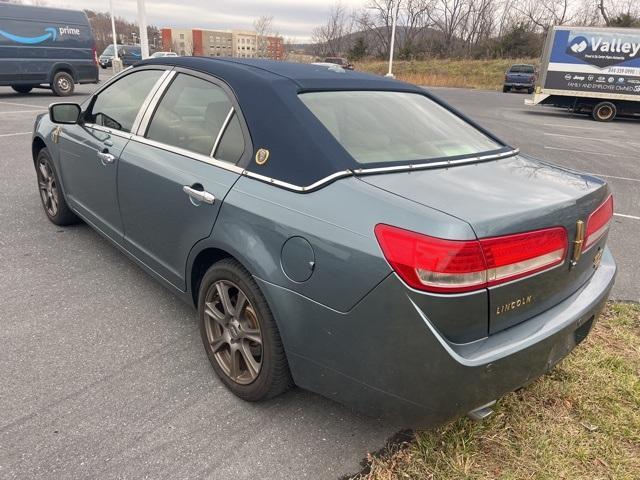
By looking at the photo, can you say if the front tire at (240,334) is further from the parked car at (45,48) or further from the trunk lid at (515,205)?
the parked car at (45,48)

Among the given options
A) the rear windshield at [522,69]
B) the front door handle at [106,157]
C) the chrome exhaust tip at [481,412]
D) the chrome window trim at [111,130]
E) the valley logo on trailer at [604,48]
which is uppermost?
the valley logo on trailer at [604,48]

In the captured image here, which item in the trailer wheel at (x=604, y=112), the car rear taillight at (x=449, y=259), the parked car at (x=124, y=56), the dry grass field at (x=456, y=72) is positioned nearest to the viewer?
the car rear taillight at (x=449, y=259)

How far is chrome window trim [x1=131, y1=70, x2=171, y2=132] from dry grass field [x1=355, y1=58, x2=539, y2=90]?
3794 cm

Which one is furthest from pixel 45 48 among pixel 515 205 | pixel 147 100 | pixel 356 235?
pixel 515 205

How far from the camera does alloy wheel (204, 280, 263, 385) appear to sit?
2.43m

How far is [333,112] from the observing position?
2.53m

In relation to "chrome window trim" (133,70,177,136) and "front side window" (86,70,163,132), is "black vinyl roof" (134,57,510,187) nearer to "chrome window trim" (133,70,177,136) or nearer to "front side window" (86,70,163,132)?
"chrome window trim" (133,70,177,136)

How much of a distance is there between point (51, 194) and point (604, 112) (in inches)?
740

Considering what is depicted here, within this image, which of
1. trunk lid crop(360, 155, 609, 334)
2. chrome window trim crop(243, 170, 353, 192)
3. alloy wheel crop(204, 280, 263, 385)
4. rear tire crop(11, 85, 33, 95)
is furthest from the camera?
rear tire crop(11, 85, 33, 95)

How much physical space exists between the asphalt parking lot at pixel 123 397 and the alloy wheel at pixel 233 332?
161mm

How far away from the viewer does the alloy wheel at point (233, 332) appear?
2428 millimetres

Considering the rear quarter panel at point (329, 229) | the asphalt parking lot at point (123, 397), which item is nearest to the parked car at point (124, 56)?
the asphalt parking lot at point (123, 397)

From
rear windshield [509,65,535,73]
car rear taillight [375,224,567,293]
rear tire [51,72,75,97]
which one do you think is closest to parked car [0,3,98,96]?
rear tire [51,72,75,97]

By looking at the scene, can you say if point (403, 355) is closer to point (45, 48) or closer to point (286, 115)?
point (286, 115)
